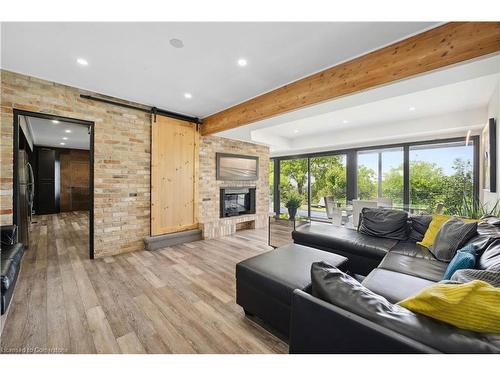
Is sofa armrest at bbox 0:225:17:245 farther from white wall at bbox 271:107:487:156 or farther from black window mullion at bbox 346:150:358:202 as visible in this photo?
black window mullion at bbox 346:150:358:202

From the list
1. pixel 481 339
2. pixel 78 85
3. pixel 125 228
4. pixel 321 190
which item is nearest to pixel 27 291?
pixel 125 228

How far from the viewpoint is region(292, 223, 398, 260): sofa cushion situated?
Answer: 253cm

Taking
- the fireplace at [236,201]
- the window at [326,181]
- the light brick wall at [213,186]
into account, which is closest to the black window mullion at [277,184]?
the window at [326,181]

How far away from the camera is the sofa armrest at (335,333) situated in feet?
2.72

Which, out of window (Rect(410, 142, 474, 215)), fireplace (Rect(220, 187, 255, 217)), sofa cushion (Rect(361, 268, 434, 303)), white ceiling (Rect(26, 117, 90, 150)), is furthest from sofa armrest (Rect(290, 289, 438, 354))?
white ceiling (Rect(26, 117, 90, 150))

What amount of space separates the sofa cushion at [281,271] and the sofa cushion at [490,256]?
951 mm

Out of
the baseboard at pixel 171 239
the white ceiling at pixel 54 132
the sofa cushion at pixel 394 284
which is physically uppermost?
the white ceiling at pixel 54 132

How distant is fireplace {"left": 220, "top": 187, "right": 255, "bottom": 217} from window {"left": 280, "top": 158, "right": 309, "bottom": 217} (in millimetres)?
1739

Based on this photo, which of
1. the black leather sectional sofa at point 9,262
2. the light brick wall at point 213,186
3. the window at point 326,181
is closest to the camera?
the black leather sectional sofa at point 9,262

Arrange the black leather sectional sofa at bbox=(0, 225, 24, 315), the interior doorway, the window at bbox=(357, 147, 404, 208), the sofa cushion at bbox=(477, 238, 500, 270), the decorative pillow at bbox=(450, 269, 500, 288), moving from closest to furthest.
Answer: the decorative pillow at bbox=(450, 269, 500, 288)
the sofa cushion at bbox=(477, 238, 500, 270)
the black leather sectional sofa at bbox=(0, 225, 24, 315)
the window at bbox=(357, 147, 404, 208)
the interior doorway

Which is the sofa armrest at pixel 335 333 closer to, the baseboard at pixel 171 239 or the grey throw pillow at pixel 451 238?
the grey throw pillow at pixel 451 238

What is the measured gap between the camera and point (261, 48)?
2.14 meters

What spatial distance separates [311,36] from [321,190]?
5287 mm
